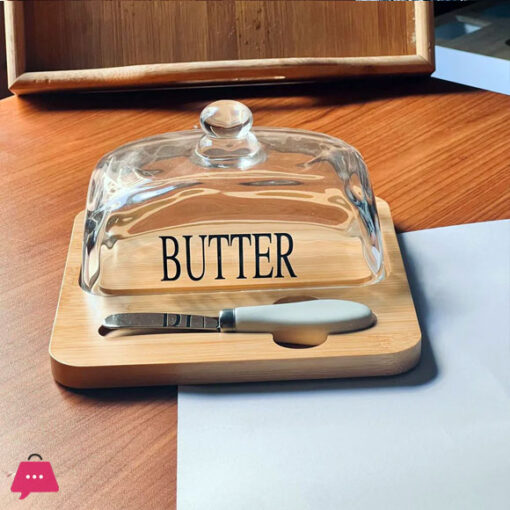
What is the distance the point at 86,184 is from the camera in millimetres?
867

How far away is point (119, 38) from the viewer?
42.9 inches

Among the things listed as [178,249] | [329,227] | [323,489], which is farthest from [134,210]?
[323,489]

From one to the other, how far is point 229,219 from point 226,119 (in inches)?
3.2

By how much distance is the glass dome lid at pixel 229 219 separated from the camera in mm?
658

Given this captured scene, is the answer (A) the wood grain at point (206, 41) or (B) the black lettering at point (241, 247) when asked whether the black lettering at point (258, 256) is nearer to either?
(B) the black lettering at point (241, 247)

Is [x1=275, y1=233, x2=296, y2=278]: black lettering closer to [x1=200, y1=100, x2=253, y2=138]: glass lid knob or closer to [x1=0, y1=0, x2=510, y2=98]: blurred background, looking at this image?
[x1=200, y1=100, x2=253, y2=138]: glass lid knob

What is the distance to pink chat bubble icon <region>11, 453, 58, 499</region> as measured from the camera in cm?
49

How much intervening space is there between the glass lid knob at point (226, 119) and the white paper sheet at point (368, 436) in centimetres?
21

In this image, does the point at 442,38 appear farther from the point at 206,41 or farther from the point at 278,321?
the point at 278,321

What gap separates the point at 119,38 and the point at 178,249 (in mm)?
529

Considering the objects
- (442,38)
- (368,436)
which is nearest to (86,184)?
(368,436)

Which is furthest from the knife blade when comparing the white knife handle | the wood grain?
the wood grain

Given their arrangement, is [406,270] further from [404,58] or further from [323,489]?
[404,58]

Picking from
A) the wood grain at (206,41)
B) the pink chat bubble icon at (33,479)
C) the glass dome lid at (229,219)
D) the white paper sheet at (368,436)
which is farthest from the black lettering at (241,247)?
the wood grain at (206,41)
